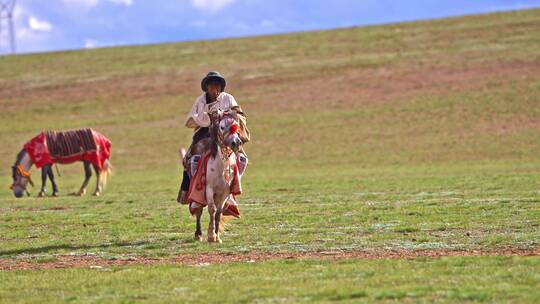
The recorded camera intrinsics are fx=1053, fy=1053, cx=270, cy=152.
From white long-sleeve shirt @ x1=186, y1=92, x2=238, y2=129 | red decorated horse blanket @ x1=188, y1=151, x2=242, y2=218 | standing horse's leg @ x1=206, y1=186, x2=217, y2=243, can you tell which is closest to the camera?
standing horse's leg @ x1=206, y1=186, x2=217, y2=243

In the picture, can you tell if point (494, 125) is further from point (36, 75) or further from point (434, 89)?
point (36, 75)

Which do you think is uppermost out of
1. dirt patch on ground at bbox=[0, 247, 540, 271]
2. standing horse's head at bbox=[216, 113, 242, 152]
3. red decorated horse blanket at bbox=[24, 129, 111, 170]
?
red decorated horse blanket at bbox=[24, 129, 111, 170]

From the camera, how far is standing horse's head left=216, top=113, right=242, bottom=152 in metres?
14.3

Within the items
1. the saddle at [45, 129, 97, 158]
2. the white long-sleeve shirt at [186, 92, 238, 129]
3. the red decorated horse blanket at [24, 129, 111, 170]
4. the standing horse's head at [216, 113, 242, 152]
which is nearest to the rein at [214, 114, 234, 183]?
the standing horse's head at [216, 113, 242, 152]

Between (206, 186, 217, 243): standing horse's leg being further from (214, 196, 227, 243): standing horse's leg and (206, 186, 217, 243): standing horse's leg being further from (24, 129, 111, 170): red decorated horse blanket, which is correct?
(24, 129, 111, 170): red decorated horse blanket

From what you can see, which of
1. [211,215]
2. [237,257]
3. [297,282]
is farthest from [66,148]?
[297,282]

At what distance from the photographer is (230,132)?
14.4m

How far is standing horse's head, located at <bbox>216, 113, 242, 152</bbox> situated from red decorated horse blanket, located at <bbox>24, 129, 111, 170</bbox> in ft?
55.4

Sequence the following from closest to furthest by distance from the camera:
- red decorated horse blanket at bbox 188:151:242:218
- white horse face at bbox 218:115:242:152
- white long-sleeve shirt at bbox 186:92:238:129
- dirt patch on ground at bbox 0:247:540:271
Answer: dirt patch on ground at bbox 0:247:540:271, white horse face at bbox 218:115:242:152, red decorated horse blanket at bbox 188:151:242:218, white long-sleeve shirt at bbox 186:92:238:129

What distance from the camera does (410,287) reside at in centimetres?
1007

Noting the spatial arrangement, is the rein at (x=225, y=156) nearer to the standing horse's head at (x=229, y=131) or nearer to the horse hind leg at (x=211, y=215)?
the standing horse's head at (x=229, y=131)

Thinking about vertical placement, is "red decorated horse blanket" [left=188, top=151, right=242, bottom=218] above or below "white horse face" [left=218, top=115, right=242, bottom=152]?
below

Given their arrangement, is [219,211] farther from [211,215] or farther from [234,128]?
[234,128]

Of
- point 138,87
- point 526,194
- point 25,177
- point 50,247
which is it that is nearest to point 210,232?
point 50,247
